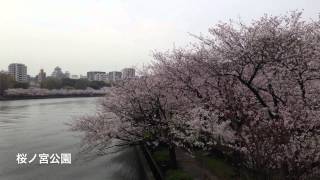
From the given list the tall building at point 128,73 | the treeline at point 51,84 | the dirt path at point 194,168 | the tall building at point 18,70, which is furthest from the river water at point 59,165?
the tall building at point 18,70

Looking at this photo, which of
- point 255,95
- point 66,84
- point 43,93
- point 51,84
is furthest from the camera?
point 66,84

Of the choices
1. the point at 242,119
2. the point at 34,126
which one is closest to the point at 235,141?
the point at 242,119

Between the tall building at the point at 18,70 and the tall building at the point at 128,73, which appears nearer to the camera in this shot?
the tall building at the point at 128,73

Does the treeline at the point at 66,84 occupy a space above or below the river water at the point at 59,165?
above

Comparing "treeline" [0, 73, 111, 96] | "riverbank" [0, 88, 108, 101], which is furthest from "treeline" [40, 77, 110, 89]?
"riverbank" [0, 88, 108, 101]

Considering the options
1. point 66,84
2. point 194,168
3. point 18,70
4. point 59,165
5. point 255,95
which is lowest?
point 59,165

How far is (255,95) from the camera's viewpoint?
10727 mm

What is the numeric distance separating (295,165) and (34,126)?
3173cm

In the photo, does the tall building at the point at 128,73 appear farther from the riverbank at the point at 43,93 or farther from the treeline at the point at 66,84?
the treeline at the point at 66,84

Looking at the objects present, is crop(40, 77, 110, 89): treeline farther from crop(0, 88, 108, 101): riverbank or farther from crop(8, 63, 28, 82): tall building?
crop(8, 63, 28, 82): tall building

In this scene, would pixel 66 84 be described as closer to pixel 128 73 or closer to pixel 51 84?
pixel 51 84

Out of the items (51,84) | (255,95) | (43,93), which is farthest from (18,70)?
(255,95)

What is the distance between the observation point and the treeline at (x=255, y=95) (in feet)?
23.6

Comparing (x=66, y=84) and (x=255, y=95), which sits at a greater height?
(x=255, y=95)
